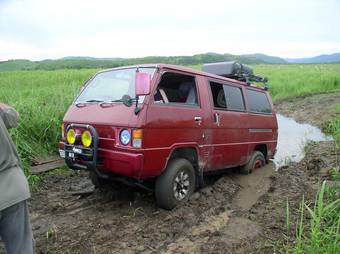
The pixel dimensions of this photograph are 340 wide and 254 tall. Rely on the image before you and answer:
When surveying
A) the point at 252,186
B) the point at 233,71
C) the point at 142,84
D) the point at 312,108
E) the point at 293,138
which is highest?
the point at 233,71

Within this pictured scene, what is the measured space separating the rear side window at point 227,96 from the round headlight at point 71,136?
2369 mm

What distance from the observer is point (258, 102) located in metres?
8.22

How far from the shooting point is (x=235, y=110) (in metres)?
7.10

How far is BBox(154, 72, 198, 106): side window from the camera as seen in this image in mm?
5855

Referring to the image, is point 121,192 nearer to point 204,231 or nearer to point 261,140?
point 204,231

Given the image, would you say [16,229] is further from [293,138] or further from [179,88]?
[293,138]

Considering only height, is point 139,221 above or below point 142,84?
below

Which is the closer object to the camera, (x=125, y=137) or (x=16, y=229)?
(x=16, y=229)

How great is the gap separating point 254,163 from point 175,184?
301cm

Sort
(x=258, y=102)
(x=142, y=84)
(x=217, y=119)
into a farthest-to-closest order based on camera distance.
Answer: (x=258, y=102)
(x=217, y=119)
(x=142, y=84)

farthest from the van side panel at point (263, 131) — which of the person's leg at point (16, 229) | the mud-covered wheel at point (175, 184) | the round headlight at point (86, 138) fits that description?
the person's leg at point (16, 229)

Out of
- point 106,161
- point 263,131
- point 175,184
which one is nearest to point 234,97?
point 263,131

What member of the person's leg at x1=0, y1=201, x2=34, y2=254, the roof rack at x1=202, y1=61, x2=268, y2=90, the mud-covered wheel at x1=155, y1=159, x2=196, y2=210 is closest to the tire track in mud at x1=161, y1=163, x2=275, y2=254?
the mud-covered wheel at x1=155, y1=159, x2=196, y2=210

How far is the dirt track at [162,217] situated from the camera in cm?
441
